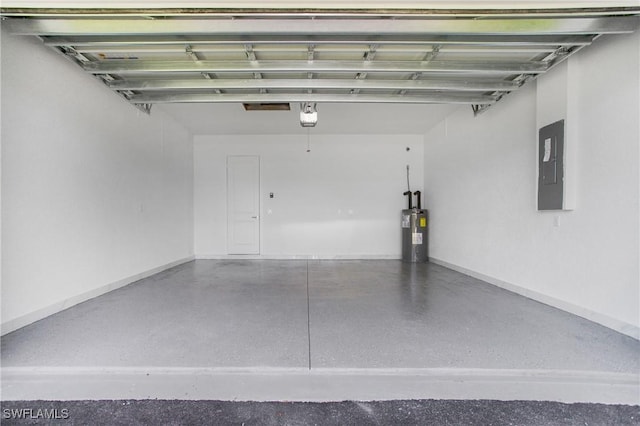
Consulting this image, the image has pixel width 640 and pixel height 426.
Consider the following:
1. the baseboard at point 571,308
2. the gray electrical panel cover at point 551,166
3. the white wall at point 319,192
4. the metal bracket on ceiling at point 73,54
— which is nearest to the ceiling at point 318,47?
the metal bracket on ceiling at point 73,54

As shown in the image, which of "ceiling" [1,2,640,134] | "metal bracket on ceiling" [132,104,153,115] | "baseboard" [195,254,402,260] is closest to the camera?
"ceiling" [1,2,640,134]

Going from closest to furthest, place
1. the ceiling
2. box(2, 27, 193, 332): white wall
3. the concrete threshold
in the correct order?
1. the concrete threshold
2. the ceiling
3. box(2, 27, 193, 332): white wall

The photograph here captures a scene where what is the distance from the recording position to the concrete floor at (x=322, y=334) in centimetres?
204

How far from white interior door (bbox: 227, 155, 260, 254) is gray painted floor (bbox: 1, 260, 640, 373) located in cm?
266

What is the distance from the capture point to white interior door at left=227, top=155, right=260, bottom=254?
6.82 m

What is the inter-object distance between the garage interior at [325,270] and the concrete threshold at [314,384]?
13 mm

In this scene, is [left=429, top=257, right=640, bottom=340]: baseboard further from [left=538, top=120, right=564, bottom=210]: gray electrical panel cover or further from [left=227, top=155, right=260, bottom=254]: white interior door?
[left=227, top=155, right=260, bottom=254]: white interior door

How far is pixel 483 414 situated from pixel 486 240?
336 cm

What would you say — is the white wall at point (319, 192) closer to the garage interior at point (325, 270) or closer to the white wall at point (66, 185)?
the garage interior at point (325, 270)

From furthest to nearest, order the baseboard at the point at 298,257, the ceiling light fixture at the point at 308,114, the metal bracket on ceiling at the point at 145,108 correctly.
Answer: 1. the baseboard at the point at 298,257
2. the metal bracket on ceiling at the point at 145,108
3. the ceiling light fixture at the point at 308,114

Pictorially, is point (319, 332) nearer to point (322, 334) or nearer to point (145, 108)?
point (322, 334)

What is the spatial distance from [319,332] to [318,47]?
2.71m

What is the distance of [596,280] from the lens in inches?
110

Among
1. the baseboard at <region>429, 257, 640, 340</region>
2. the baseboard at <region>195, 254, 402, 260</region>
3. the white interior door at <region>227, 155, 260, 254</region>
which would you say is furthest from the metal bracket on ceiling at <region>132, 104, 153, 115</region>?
the baseboard at <region>429, 257, 640, 340</region>
